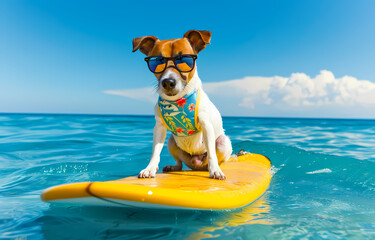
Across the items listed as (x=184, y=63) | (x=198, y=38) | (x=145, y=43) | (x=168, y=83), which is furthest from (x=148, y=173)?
(x=198, y=38)

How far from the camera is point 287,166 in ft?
17.8

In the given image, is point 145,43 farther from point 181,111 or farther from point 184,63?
point 181,111

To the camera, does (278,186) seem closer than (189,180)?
No

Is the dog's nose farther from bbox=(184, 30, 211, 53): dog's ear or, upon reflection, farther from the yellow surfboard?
the yellow surfboard

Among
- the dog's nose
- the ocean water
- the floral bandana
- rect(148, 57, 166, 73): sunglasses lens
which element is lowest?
the ocean water

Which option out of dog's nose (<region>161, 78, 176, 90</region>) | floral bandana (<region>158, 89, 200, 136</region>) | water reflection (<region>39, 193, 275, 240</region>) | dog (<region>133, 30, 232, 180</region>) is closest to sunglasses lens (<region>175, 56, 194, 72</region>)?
dog (<region>133, 30, 232, 180</region>)

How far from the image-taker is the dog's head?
2609 millimetres

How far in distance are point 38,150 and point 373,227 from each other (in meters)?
6.96

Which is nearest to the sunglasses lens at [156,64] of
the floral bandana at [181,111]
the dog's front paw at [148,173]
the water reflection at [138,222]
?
the floral bandana at [181,111]

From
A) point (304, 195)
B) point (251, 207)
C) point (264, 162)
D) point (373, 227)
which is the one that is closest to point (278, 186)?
point (304, 195)

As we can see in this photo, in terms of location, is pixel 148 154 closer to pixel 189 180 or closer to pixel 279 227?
pixel 189 180

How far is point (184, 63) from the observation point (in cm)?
267

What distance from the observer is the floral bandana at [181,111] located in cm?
288

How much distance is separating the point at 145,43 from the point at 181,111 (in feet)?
2.60
